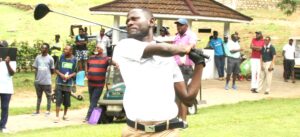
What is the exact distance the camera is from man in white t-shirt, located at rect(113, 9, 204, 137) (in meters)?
5.22

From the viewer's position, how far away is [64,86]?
15031 millimetres

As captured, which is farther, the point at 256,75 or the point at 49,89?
the point at 256,75

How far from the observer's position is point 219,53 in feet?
77.5

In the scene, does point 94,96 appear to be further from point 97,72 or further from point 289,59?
point 289,59

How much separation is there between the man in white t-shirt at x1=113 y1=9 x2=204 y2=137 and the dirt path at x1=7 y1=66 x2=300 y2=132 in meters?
9.03

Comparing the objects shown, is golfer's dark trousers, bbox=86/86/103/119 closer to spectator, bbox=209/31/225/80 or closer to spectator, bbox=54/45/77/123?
spectator, bbox=54/45/77/123

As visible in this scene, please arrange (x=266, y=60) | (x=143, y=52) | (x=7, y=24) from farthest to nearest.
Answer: (x=7, y=24)
(x=266, y=60)
(x=143, y=52)

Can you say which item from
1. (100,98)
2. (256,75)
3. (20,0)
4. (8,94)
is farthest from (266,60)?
(20,0)

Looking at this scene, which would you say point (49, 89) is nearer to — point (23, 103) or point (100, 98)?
point (100, 98)

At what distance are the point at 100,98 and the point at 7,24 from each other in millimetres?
29592

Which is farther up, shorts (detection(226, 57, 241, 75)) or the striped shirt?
the striped shirt

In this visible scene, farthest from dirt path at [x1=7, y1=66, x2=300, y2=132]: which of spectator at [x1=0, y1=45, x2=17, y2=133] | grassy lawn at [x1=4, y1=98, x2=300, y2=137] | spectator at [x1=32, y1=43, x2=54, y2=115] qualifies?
grassy lawn at [x1=4, y1=98, x2=300, y2=137]

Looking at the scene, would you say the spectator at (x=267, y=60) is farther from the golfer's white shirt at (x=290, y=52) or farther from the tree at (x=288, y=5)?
the tree at (x=288, y=5)

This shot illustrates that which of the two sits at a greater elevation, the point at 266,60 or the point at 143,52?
the point at 143,52
